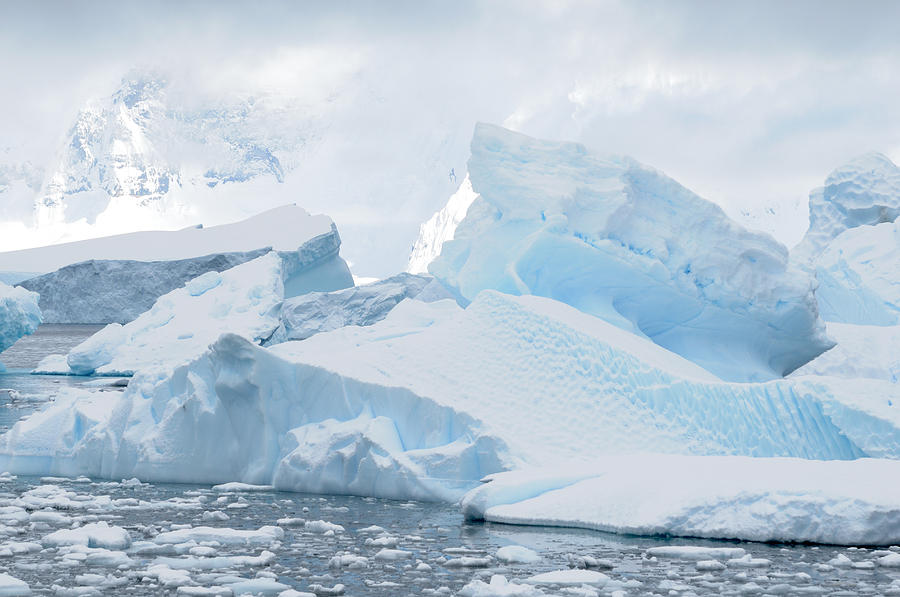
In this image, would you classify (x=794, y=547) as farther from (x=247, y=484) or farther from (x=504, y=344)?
(x=247, y=484)

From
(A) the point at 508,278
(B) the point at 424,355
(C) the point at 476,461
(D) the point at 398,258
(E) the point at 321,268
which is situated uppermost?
(D) the point at 398,258

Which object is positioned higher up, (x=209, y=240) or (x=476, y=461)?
(x=209, y=240)

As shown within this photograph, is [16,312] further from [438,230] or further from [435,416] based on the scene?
[438,230]

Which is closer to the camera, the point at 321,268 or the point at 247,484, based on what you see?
the point at 247,484

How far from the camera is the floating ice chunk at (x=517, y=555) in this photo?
5947 mm

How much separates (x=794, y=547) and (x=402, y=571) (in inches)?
95.7

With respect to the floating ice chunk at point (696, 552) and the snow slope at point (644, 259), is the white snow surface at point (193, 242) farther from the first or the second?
the floating ice chunk at point (696, 552)

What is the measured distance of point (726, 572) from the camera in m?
5.65

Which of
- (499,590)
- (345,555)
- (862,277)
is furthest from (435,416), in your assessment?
(862,277)

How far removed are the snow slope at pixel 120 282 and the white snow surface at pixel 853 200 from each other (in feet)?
58.1

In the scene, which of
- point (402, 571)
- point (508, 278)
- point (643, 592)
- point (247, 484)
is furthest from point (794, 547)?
point (508, 278)

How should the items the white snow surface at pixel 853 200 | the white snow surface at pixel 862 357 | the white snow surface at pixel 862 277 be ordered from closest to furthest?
1. the white snow surface at pixel 862 357
2. the white snow surface at pixel 862 277
3. the white snow surface at pixel 853 200

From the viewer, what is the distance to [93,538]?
20.5ft

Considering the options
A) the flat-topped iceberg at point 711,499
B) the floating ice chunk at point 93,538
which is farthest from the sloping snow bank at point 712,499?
the floating ice chunk at point 93,538
